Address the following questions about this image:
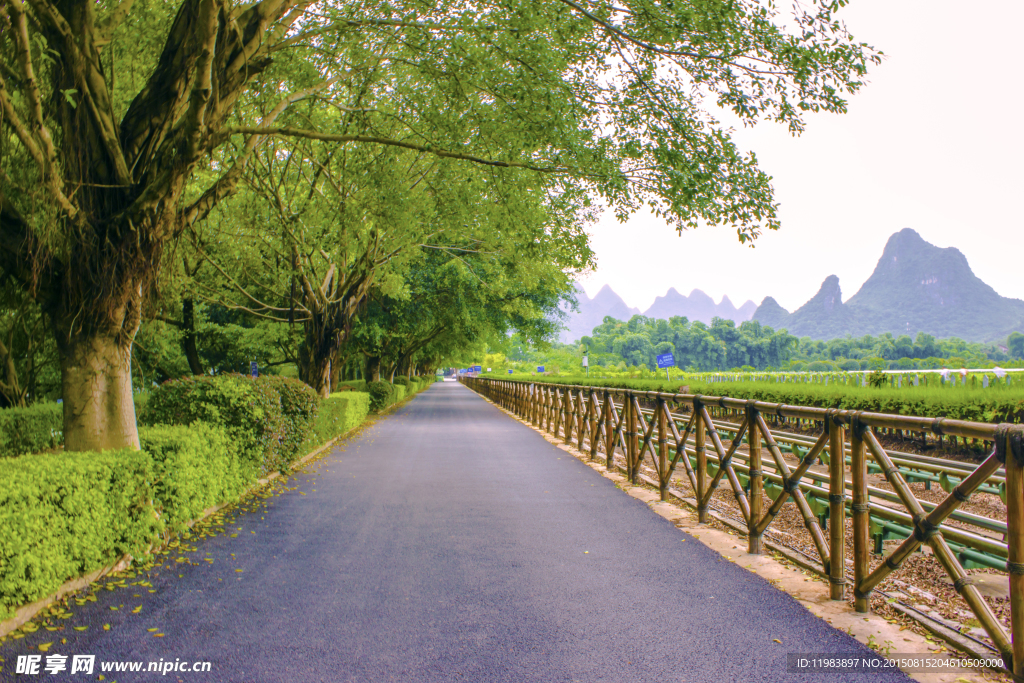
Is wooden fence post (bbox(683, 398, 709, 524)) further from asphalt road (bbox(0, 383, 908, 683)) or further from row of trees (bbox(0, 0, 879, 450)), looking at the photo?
row of trees (bbox(0, 0, 879, 450))

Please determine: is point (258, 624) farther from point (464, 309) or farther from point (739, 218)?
point (464, 309)

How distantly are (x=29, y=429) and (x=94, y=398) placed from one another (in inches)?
287

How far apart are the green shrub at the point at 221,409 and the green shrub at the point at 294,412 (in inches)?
43.0

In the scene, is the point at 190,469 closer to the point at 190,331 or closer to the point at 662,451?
the point at 662,451

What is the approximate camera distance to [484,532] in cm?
562

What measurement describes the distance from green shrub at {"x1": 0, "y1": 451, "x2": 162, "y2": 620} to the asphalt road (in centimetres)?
27

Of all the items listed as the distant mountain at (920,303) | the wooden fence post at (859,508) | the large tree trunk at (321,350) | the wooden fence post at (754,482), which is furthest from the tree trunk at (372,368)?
the distant mountain at (920,303)

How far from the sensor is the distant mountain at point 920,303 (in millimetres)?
158750

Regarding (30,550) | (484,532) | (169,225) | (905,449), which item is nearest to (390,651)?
(30,550)

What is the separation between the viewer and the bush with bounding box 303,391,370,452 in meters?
11.5

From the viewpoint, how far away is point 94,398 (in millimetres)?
5762

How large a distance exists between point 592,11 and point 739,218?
272 cm

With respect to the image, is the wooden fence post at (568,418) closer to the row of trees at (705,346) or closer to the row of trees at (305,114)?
the row of trees at (305,114)

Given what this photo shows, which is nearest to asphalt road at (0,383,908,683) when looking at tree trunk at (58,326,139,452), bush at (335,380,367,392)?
tree trunk at (58,326,139,452)
